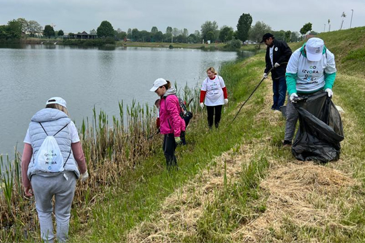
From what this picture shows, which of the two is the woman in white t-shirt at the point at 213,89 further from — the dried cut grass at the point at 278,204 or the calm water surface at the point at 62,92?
the calm water surface at the point at 62,92

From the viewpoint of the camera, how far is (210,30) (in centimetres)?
13588

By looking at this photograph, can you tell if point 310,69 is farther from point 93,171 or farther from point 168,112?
point 93,171

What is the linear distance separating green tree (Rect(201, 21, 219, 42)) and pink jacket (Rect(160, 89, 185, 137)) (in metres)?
125

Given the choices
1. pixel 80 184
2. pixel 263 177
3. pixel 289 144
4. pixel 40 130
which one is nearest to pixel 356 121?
pixel 289 144

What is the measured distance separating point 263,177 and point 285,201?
0.61 meters

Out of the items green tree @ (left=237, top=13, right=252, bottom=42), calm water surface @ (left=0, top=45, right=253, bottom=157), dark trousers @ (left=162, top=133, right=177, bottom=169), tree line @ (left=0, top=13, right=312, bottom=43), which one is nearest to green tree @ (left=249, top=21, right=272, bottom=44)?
tree line @ (left=0, top=13, right=312, bottom=43)

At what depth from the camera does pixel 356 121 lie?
6.43 meters

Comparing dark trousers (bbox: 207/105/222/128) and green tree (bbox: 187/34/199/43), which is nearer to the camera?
dark trousers (bbox: 207/105/222/128)

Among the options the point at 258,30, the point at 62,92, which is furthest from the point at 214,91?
the point at 258,30

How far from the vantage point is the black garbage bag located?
4176 mm

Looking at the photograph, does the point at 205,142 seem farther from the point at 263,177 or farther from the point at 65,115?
the point at 65,115

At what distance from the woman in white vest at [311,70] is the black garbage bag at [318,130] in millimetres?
163

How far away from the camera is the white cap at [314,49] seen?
13.9 feet

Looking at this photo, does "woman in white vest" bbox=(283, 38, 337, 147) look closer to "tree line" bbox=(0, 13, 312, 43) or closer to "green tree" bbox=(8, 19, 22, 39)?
"tree line" bbox=(0, 13, 312, 43)
